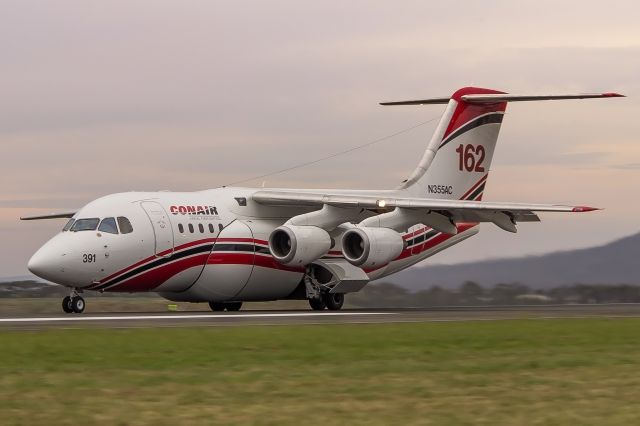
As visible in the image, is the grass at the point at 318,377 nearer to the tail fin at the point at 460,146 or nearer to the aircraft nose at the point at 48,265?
the aircraft nose at the point at 48,265

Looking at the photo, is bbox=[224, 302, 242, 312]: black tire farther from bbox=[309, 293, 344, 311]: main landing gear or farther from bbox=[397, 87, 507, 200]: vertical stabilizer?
Answer: bbox=[397, 87, 507, 200]: vertical stabilizer

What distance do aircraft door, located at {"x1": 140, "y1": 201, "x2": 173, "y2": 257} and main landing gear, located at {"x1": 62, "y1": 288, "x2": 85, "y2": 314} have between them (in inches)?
99.3

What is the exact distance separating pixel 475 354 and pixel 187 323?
888cm

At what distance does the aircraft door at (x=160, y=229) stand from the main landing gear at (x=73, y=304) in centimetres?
252

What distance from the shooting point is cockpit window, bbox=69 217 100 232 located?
31.6 meters

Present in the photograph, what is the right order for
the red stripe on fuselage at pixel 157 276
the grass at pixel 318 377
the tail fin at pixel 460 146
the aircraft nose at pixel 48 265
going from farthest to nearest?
1. the tail fin at pixel 460 146
2. the red stripe on fuselage at pixel 157 276
3. the aircraft nose at pixel 48 265
4. the grass at pixel 318 377

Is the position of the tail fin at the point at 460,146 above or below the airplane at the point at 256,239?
above

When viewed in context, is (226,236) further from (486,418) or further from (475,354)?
(486,418)

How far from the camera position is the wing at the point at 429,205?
3466 cm

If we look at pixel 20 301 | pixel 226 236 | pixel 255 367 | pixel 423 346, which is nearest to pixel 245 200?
pixel 226 236

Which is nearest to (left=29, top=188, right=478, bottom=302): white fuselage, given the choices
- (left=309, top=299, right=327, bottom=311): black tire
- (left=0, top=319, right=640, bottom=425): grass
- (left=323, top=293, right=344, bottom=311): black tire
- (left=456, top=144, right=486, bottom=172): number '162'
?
(left=309, top=299, right=327, bottom=311): black tire

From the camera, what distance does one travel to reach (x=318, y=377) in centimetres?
1416

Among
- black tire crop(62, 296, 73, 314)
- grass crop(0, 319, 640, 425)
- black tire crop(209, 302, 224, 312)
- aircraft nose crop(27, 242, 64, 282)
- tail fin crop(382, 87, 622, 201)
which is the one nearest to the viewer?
grass crop(0, 319, 640, 425)

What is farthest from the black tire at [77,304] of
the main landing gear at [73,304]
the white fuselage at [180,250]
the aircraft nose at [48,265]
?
the aircraft nose at [48,265]
